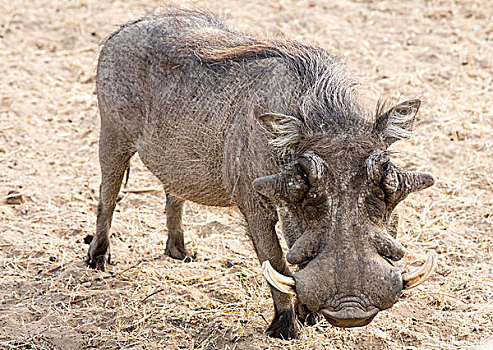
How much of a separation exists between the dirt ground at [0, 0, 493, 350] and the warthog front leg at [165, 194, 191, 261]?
0.32ft

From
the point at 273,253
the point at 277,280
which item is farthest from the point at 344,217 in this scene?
the point at 273,253

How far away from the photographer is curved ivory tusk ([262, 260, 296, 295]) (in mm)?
2859

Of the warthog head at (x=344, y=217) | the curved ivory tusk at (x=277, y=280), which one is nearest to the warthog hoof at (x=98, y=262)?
the warthog head at (x=344, y=217)

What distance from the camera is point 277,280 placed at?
2.87m

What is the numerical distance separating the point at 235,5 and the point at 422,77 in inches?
111

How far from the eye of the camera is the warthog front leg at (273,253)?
346cm

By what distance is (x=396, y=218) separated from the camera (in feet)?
10.1

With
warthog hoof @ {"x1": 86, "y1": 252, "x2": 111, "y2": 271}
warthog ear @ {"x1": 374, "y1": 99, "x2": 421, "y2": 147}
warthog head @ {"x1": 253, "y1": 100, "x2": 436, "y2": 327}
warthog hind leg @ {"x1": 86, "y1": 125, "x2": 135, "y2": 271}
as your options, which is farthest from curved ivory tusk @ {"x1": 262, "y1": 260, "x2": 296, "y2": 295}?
warthog hoof @ {"x1": 86, "y1": 252, "x2": 111, "y2": 271}

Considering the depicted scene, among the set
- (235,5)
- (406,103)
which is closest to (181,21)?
(406,103)

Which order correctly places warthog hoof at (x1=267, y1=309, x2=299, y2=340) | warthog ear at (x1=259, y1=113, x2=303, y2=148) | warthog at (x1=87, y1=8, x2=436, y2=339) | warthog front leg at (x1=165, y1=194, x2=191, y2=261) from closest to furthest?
warthog at (x1=87, y1=8, x2=436, y2=339)
warthog ear at (x1=259, y1=113, x2=303, y2=148)
warthog hoof at (x1=267, y1=309, x2=299, y2=340)
warthog front leg at (x1=165, y1=194, x2=191, y2=261)

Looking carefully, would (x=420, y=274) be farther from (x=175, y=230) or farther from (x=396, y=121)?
(x=175, y=230)

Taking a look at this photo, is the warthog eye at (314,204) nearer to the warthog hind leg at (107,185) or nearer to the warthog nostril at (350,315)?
the warthog nostril at (350,315)

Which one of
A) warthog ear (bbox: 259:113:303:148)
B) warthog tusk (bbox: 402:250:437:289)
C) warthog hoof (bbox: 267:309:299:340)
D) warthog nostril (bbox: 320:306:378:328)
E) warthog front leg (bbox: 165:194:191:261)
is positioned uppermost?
warthog ear (bbox: 259:113:303:148)

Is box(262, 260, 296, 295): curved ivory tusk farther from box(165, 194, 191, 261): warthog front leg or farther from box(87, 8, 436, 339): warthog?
box(165, 194, 191, 261): warthog front leg
